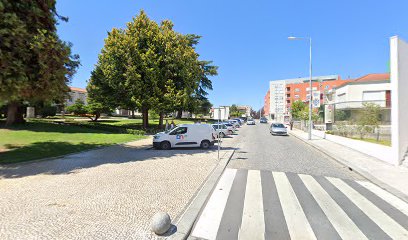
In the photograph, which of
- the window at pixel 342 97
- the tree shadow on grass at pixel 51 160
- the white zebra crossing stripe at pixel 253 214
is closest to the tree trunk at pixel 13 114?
the tree shadow on grass at pixel 51 160

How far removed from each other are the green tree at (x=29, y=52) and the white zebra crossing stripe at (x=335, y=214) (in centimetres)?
1081

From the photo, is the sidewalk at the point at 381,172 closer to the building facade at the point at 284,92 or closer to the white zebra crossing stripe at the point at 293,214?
the white zebra crossing stripe at the point at 293,214

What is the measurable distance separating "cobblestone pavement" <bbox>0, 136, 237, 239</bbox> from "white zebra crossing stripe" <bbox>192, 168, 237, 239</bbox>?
0.59 meters

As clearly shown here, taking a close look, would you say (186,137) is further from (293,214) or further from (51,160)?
(293,214)

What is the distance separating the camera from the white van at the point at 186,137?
1420cm

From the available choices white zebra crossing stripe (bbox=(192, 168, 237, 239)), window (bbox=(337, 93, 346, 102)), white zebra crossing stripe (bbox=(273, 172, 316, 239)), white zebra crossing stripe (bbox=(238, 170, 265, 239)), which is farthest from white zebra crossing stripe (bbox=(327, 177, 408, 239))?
window (bbox=(337, 93, 346, 102))

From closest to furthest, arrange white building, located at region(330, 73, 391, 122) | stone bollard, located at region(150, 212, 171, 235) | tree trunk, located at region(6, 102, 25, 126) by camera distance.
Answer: stone bollard, located at region(150, 212, 171, 235) → tree trunk, located at region(6, 102, 25, 126) → white building, located at region(330, 73, 391, 122)

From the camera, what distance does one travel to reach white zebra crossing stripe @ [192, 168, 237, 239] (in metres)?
4.02

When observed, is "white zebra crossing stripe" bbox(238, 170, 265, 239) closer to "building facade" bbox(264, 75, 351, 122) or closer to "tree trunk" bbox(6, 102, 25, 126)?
"tree trunk" bbox(6, 102, 25, 126)

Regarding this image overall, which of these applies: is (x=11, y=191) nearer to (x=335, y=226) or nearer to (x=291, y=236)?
(x=291, y=236)

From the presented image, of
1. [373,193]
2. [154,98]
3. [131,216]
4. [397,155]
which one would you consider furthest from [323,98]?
[131,216]

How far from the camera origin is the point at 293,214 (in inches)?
186

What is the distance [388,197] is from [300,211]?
9.53 feet

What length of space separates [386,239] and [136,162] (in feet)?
28.1
